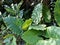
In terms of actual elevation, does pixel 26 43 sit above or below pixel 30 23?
below

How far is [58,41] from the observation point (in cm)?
177

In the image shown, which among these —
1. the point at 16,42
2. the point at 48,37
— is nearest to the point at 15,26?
the point at 16,42

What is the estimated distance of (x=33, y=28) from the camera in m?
1.92

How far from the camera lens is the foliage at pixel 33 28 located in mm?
1866

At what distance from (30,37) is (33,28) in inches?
3.4

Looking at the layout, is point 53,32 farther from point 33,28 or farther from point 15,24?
point 15,24

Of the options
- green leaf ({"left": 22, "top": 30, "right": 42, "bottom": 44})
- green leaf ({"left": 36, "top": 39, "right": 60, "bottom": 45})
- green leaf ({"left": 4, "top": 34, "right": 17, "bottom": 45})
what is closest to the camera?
green leaf ({"left": 36, "top": 39, "right": 60, "bottom": 45})

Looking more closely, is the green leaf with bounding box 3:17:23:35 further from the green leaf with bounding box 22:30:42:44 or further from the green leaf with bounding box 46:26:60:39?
the green leaf with bounding box 46:26:60:39

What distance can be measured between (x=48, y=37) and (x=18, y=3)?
2.46 feet

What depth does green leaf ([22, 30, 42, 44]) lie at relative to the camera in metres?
1.92

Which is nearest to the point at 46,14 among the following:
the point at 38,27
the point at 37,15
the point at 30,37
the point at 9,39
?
the point at 37,15

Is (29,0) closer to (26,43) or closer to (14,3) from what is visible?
(14,3)

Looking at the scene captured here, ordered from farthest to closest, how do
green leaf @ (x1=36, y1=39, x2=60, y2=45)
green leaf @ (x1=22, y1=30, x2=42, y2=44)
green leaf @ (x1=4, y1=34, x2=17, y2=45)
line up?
green leaf @ (x1=4, y1=34, x2=17, y2=45) → green leaf @ (x1=22, y1=30, x2=42, y2=44) → green leaf @ (x1=36, y1=39, x2=60, y2=45)

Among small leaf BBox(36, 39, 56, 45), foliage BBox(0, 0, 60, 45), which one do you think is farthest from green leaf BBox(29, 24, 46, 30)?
small leaf BBox(36, 39, 56, 45)
